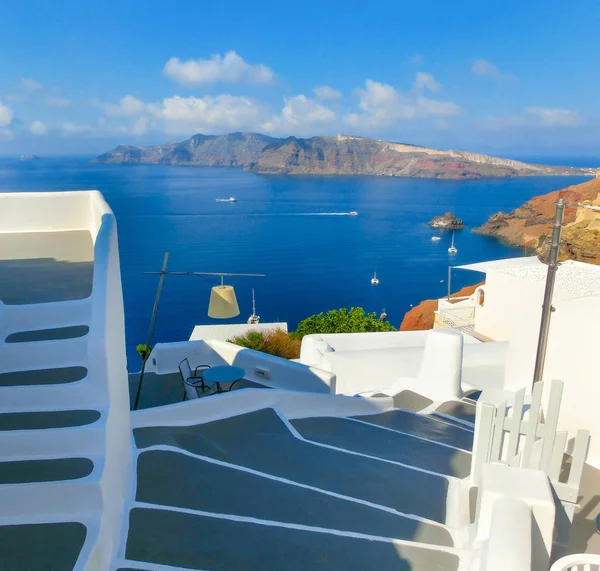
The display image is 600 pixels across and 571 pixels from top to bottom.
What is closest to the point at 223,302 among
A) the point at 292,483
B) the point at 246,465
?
the point at 246,465

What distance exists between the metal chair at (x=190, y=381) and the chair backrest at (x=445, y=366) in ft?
9.50

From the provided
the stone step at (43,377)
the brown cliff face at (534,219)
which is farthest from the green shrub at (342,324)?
the brown cliff face at (534,219)

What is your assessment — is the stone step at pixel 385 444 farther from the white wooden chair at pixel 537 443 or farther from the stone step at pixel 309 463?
the white wooden chair at pixel 537 443

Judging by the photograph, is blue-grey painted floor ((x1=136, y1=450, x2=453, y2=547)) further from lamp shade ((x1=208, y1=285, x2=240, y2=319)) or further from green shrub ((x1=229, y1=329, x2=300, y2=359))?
green shrub ((x1=229, y1=329, x2=300, y2=359))

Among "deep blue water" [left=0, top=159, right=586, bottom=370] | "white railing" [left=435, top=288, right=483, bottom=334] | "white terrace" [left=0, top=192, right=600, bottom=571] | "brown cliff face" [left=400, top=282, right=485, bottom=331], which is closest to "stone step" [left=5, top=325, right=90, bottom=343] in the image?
"white terrace" [left=0, top=192, right=600, bottom=571]

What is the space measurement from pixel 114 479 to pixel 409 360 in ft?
22.6

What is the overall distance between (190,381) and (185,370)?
0.35 metres

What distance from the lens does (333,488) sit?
3525 mm

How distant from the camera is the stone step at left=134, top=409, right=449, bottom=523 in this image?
3512 mm

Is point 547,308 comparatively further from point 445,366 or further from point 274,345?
point 274,345

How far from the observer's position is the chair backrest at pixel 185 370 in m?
6.04

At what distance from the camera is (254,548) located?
2748 millimetres

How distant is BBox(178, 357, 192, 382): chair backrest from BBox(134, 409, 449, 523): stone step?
1.76 meters

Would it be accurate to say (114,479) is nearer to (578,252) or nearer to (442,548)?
(442,548)
